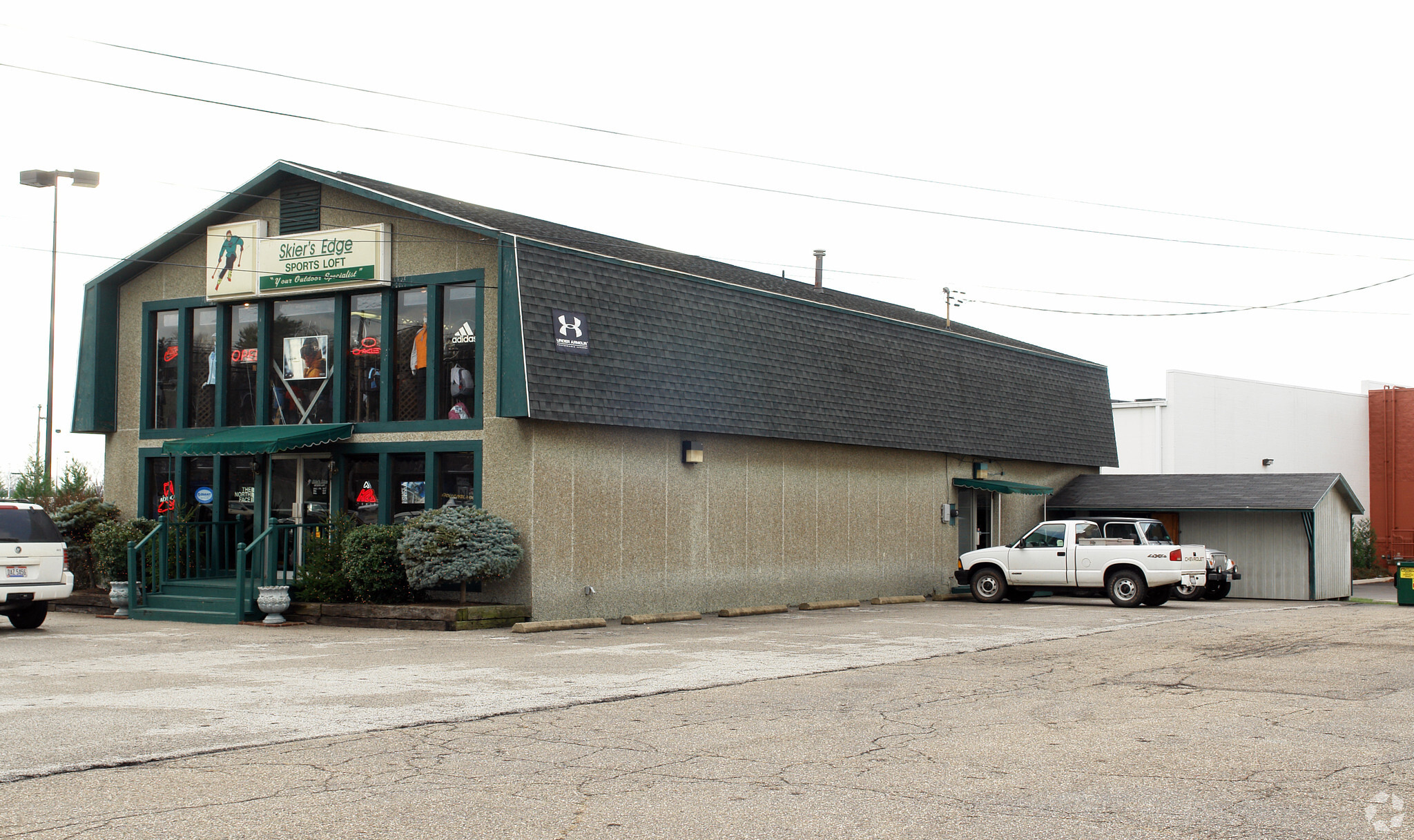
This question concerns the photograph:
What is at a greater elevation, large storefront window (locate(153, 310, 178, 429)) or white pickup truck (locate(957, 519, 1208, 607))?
large storefront window (locate(153, 310, 178, 429))

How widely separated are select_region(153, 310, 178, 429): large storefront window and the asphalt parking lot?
23.0 ft

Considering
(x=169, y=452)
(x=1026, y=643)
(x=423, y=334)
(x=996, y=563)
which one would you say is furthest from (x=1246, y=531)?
(x=169, y=452)

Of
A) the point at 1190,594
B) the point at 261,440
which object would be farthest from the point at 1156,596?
the point at 261,440

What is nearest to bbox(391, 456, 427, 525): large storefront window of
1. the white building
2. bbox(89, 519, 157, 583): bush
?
bbox(89, 519, 157, 583): bush

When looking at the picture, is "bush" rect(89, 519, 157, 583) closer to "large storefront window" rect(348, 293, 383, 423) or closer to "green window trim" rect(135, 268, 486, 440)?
"green window trim" rect(135, 268, 486, 440)

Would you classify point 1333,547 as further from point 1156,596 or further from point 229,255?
point 229,255

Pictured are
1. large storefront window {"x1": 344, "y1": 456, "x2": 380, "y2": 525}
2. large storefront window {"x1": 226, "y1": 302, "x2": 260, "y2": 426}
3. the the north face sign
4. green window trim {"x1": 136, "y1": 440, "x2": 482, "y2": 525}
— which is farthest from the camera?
large storefront window {"x1": 226, "y1": 302, "x2": 260, "y2": 426}

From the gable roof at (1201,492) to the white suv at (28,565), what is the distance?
23.1 m

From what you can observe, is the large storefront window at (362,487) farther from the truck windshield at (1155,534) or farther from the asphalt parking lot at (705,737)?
the truck windshield at (1155,534)

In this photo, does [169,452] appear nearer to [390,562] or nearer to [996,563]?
[390,562]

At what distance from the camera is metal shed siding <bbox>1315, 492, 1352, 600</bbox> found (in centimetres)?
2939

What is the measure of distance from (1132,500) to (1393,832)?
25.8 metres

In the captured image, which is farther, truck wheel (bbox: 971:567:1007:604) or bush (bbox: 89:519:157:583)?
truck wheel (bbox: 971:567:1007:604)

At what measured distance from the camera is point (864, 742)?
9.09 metres
